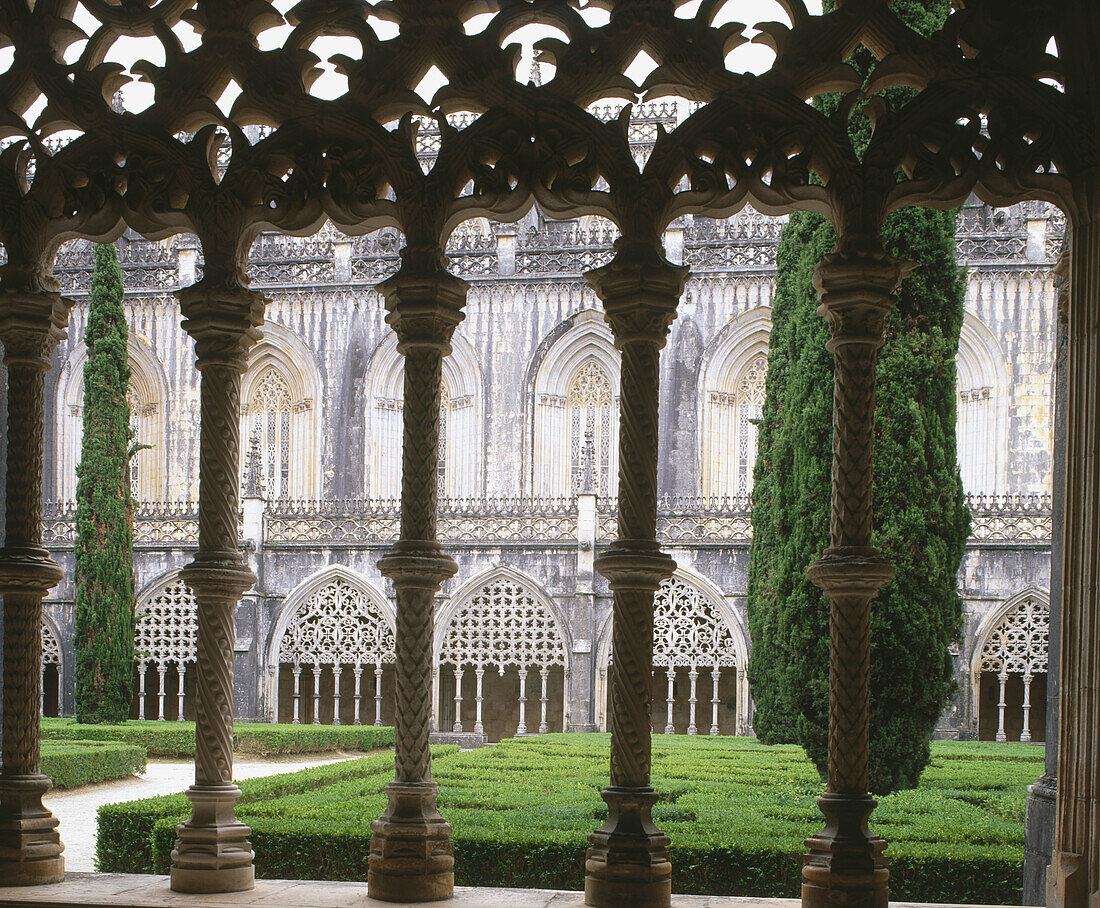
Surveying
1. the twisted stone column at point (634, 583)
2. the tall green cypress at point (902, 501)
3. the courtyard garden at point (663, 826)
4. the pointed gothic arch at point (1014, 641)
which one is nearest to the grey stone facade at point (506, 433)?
the pointed gothic arch at point (1014, 641)

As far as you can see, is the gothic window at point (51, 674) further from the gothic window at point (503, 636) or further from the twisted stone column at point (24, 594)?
the twisted stone column at point (24, 594)

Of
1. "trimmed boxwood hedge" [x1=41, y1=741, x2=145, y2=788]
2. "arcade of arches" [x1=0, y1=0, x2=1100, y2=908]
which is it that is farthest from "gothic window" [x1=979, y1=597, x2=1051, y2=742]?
"arcade of arches" [x1=0, y1=0, x2=1100, y2=908]

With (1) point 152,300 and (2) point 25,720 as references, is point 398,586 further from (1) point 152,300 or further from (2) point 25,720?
(1) point 152,300

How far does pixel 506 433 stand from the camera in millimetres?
21359

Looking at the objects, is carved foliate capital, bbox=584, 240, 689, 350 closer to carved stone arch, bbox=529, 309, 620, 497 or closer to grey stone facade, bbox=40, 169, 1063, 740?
grey stone facade, bbox=40, 169, 1063, 740

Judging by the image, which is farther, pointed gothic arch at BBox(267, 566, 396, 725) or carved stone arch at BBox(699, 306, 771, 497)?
carved stone arch at BBox(699, 306, 771, 497)

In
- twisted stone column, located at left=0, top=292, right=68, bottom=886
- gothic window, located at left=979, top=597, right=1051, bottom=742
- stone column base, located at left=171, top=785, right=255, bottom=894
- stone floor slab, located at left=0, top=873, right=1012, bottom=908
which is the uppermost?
twisted stone column, located at left=0, top=292, right=68, bottom=886

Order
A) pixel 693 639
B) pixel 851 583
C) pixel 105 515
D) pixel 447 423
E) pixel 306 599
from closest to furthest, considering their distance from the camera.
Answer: pixel 851 583, pixel 105 515, pixel 693 639, pixel 306 599, pixel 447 423

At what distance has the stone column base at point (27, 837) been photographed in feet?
11.0

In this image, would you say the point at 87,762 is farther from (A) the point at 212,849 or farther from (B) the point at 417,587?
(B) the point at 417,587

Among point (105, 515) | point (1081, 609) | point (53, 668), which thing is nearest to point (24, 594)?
point (1081, 609)

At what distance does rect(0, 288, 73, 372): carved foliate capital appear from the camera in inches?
139

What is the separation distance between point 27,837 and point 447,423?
18.8 m

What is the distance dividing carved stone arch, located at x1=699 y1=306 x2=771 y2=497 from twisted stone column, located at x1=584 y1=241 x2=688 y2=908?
1757cm
